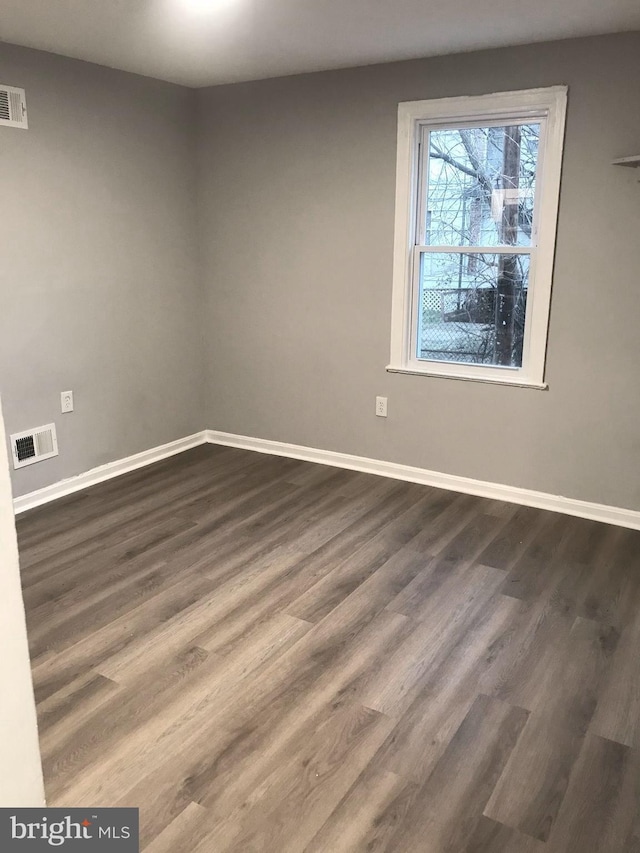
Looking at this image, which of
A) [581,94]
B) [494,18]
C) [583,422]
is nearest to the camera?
[494,18]

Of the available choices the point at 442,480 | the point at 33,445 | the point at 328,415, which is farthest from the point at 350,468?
the point at 33,445

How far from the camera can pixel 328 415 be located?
442 cm

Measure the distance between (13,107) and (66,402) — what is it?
4.96ft

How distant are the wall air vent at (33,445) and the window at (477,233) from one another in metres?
1.97

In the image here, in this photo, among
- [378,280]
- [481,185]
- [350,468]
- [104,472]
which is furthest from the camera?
[350,468]

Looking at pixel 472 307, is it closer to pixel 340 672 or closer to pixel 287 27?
pixel 287 27

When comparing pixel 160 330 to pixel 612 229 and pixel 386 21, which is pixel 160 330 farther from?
pixel 612 229

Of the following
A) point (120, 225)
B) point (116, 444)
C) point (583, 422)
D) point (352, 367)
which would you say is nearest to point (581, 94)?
point (583, 422)

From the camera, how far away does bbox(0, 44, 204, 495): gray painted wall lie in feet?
11.6

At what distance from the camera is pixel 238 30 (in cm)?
310

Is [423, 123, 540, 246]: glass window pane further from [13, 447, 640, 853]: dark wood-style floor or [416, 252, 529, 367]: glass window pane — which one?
[13, 447, 640, 853]: dark wood-style floor

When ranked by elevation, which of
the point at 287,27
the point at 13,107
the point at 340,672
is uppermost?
the point at 287,27

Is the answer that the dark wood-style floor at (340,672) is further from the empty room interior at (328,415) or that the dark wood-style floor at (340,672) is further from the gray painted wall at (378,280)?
the gray painted wall at (378,280)

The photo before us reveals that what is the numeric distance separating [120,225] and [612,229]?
269 cm
